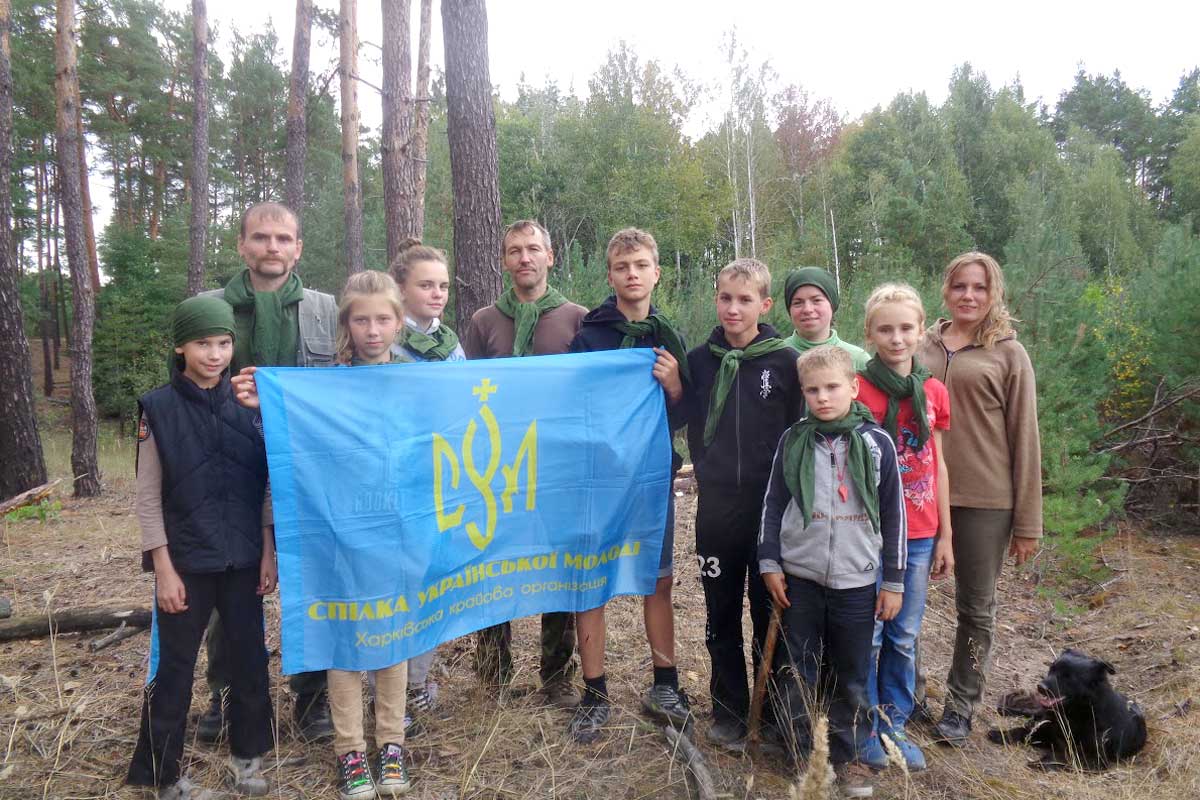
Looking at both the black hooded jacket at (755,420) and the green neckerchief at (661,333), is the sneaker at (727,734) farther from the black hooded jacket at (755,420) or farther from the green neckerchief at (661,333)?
the green neckerchief at (661,333)

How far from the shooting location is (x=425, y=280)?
3582mm

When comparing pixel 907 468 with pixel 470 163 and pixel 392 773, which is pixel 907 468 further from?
pixel 470 163

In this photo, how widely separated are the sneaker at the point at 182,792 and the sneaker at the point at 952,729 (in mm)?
3230

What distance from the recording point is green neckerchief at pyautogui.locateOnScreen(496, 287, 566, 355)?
3734mm

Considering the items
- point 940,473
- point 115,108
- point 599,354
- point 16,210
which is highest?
point 115,108

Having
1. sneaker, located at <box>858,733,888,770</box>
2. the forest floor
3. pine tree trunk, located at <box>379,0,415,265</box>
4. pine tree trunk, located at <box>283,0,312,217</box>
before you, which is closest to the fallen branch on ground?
the forest floor

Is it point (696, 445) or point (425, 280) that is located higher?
point (425, 280)

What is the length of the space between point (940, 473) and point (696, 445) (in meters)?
1.08

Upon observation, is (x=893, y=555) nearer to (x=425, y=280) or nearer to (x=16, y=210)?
(x=425, y=280)

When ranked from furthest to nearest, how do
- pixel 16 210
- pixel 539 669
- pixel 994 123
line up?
pixel 994 123, pixel 16 210, pixel 539 669

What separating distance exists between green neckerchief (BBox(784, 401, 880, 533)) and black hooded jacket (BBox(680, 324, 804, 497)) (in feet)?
0.71

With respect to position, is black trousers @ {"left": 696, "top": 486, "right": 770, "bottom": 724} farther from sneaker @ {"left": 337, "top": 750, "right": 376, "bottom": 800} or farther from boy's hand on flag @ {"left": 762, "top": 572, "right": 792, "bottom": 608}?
sneaker @ {"left": 337, "top": 750, "right": 376, "bottom": 800}

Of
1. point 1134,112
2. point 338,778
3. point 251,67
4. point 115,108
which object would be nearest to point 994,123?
point 1134,112

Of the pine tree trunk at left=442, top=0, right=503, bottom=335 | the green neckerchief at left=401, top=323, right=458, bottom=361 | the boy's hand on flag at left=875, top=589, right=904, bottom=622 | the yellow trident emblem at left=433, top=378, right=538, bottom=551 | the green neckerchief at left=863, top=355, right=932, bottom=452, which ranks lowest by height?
the boy's hand on flag at left=875, top=589, right=904, bottom=622
